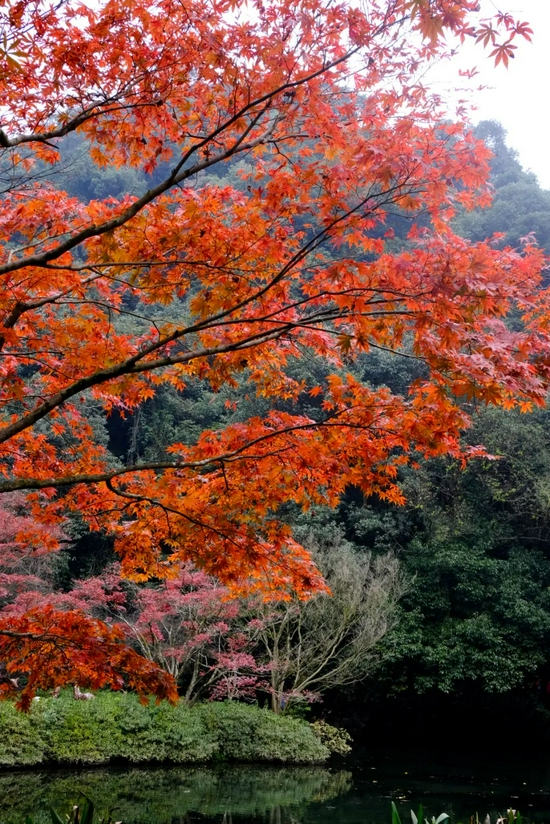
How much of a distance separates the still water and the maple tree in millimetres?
4920

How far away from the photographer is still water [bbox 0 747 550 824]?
781 centimetres

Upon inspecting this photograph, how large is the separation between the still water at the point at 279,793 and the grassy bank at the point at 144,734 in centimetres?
20

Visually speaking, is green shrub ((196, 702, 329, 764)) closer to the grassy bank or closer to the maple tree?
the grassy bank

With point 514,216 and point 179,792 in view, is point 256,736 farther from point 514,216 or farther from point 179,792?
point 514,216

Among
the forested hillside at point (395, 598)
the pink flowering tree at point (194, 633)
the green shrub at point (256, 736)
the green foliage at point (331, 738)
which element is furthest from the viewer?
the green foliage at point (331, 738)

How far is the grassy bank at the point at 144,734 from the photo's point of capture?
359 inches

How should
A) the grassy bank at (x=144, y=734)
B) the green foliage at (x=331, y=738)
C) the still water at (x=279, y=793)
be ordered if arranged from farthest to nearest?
the green foliage at (x=331, y=738) < the grassy bank at (x=144, y=734) < the still water at (x=279, y=793)

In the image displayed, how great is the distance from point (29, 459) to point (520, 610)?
11584 mm

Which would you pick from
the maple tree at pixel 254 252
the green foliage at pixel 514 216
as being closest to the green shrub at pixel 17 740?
the maple tree at pixel 254 252

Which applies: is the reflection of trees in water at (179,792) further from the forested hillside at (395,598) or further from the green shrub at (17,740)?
the forested hillside at (395,598)

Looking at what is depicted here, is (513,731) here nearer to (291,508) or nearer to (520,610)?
(520,610)

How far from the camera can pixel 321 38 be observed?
2854mm

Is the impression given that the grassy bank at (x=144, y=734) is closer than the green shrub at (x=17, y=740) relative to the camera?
No

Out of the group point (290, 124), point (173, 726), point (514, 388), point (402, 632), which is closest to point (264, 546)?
point (514, 388)
